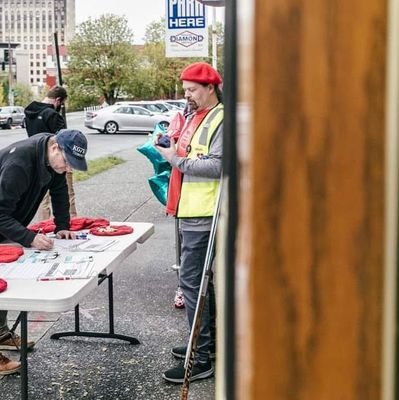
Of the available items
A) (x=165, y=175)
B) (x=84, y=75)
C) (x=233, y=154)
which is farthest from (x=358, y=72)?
(x=84, y=75)

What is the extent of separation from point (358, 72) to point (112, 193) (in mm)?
11608

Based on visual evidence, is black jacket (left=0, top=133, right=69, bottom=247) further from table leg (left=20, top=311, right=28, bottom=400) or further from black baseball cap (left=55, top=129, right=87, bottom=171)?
table leg (left=20, top=311, right=28, bottom=400)

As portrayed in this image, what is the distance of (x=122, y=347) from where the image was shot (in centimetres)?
460

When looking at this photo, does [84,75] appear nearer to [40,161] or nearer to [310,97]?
[40,161]

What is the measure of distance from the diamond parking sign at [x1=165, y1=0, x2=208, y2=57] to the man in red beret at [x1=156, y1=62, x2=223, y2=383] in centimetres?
533

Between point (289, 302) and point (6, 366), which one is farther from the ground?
point (289, 302)

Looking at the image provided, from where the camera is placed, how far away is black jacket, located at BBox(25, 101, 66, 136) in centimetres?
686

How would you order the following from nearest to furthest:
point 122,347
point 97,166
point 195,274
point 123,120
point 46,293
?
point 46,293, point 195,274, point 122,347, point 97,166, point 123,120

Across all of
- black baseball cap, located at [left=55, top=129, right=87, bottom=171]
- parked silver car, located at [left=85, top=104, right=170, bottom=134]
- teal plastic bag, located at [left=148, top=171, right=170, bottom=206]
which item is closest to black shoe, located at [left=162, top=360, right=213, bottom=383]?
black baseball cap, located at [left=55, top=129, right=87, bottom=171]

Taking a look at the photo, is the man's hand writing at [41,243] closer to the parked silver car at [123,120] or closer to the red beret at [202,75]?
the red beret at [202,75]

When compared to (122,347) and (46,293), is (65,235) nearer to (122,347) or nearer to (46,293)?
(122,347)

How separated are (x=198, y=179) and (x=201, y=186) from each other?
0.04 m

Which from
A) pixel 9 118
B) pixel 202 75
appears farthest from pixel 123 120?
pixel 202 75

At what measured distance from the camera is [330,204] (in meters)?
0.82
